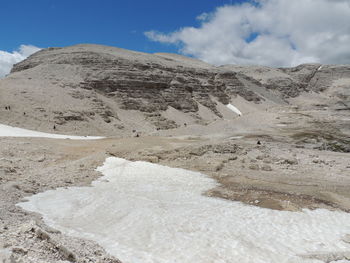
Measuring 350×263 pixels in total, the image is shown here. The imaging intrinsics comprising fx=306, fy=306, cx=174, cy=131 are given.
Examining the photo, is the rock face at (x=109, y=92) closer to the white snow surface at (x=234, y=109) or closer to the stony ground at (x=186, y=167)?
the white snow surface at (x=234, y=109)

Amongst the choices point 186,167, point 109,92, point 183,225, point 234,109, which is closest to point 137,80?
point 109,92

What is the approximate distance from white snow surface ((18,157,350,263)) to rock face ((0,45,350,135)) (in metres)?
28.6

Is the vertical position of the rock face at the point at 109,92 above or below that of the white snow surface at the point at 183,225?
above

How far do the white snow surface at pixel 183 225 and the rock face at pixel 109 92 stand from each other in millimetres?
28611

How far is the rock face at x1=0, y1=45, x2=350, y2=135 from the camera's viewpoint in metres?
42.7

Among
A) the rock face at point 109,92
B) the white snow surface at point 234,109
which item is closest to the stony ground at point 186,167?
the rock face at point 109,92

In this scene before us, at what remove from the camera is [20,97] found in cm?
4284

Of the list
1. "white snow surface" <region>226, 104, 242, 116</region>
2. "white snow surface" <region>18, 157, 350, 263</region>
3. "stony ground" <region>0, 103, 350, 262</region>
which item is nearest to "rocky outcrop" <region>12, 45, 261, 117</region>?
"white snow surface" <region>226, 104, 242, 116</region>

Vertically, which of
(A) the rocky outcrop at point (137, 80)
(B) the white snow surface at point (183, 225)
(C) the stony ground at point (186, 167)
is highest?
(A) the rocky outcrop at point (137, 80)

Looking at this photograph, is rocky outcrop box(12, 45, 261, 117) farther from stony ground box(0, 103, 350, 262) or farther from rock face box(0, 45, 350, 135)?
stony ground box(0, 103, 350, 262)

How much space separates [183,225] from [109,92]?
50.1 m

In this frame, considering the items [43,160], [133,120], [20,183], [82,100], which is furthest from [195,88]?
[20,183]

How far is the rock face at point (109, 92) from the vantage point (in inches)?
1681

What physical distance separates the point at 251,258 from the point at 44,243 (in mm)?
4915
